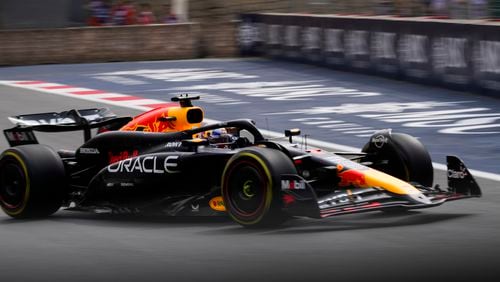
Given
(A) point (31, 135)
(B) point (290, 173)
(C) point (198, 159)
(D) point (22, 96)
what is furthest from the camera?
(D) point (22, 96)

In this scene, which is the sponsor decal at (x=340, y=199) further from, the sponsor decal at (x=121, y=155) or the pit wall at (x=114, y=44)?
the pit wall at (x=114, y=44)

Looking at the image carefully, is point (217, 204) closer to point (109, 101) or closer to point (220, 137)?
point (220, 137)

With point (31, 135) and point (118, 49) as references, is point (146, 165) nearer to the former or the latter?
point (31, 135)

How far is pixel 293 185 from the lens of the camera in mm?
8773

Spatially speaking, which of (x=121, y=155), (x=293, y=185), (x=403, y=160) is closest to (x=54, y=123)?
(x=121, y=155)

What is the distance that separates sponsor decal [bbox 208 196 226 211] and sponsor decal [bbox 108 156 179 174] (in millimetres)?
464

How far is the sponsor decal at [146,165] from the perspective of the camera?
32.2ft

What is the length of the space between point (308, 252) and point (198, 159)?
6.62ft

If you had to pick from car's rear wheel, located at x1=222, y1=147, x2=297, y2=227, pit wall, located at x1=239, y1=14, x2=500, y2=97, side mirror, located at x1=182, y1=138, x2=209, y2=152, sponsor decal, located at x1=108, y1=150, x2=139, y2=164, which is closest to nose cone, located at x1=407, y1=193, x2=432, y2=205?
car's rear wheel, located at x1=222, y1=147, x2=297, y2=227

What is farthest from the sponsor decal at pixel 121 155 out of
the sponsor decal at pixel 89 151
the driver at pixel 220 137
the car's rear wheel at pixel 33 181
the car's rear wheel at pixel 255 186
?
the car's rear wheel at pixel 255 186

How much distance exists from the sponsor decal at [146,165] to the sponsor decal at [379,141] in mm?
1836

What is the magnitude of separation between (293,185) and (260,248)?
77cm

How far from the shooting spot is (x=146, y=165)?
395 inches

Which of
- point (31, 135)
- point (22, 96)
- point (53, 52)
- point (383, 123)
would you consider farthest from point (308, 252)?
point (53, 52)
